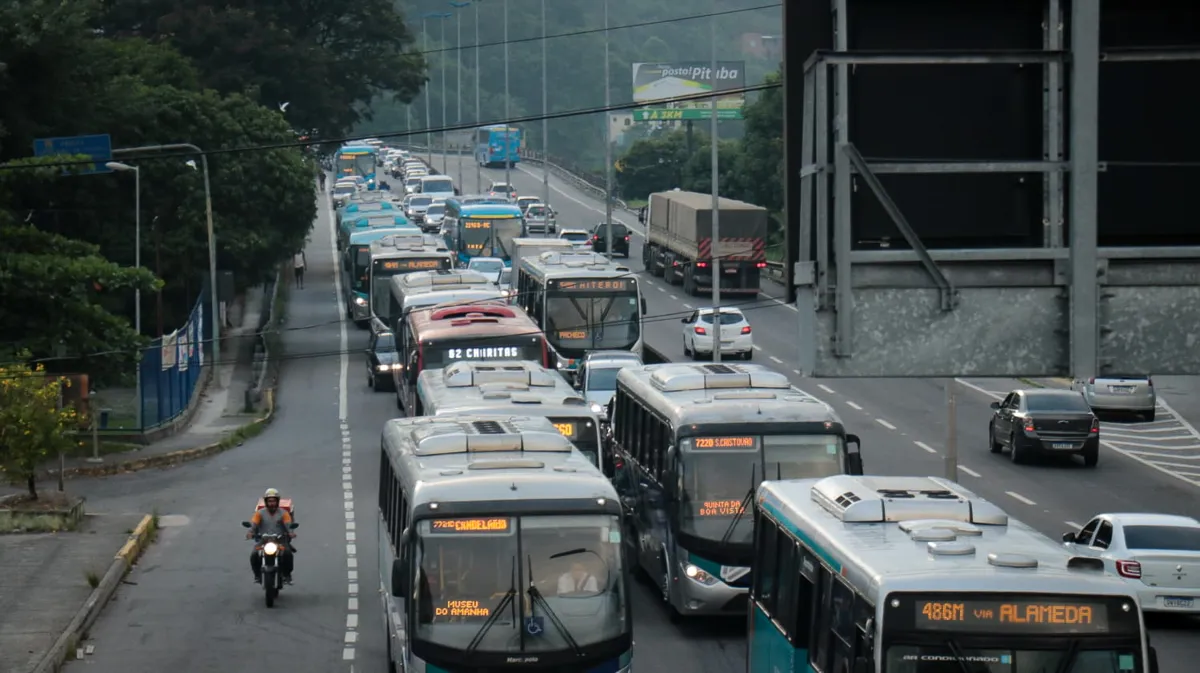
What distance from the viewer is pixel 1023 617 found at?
989cm

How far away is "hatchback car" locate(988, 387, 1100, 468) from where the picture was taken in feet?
109

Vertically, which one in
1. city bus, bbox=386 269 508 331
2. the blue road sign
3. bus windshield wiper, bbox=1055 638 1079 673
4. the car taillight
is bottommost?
the car taillight

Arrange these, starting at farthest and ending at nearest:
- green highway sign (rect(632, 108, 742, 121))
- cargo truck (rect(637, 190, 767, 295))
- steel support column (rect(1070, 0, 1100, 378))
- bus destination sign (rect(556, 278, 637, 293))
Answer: green highway sign (rect(632, 108, 742, 121)) < cargo truck (rect(637, 190, 767, 295)) < bus destination sign (rect(556, 278, 637, 293)) < steel support column (rect(1070, 0, 1100, 378))

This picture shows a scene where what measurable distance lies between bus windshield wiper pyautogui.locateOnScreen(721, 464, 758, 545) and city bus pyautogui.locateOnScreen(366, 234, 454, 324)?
97.6 ft

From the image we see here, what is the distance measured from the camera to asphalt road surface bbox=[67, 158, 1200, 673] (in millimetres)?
19047

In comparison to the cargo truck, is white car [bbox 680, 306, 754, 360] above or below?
below

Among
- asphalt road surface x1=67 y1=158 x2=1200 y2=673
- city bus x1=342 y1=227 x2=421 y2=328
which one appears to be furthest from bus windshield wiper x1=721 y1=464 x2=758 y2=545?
city bus x1=342 y1=227 x2=421 y2=328

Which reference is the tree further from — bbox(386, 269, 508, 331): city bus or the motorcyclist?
bbox(386, 269, 508, 331): city bus

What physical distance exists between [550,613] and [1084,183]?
5.51m

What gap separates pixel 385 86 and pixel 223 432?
36.8m

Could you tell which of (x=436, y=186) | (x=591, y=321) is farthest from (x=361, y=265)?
(x=436, y=186)

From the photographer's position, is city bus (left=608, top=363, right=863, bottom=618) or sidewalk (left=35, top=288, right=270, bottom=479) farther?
sidewalk (left=35, top=288, right=270, bottom=479)

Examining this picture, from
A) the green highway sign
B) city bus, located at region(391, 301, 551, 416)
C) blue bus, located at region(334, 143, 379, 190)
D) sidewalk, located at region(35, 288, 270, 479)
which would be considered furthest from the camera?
blue bus, located at region(334, 143, 379, 190)

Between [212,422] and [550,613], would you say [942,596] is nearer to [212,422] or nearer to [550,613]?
[550,613]
